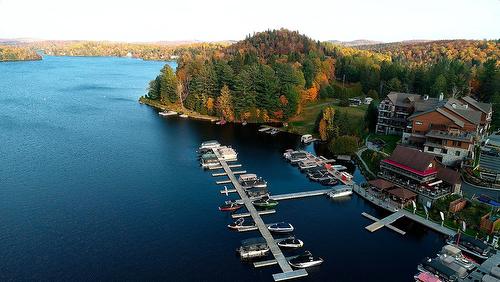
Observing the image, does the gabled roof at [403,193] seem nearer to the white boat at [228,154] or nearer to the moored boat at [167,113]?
the white boat at [228,154]

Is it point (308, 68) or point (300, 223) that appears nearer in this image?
point (300, 223)

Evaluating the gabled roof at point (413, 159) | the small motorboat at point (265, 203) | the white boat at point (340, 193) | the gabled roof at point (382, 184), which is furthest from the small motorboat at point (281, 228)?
the gabled roof at point (413, 159)

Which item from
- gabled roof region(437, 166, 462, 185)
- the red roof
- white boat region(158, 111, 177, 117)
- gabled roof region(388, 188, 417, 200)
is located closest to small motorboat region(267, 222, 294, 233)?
gabled roof region(388, 188, 417, 200)

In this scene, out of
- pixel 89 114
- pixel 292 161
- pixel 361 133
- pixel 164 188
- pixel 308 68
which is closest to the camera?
pixel 164 188

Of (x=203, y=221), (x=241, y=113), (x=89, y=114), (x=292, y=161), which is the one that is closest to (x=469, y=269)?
(x=203, y=221)

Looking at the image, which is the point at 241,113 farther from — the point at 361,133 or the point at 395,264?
the point at 395,264
